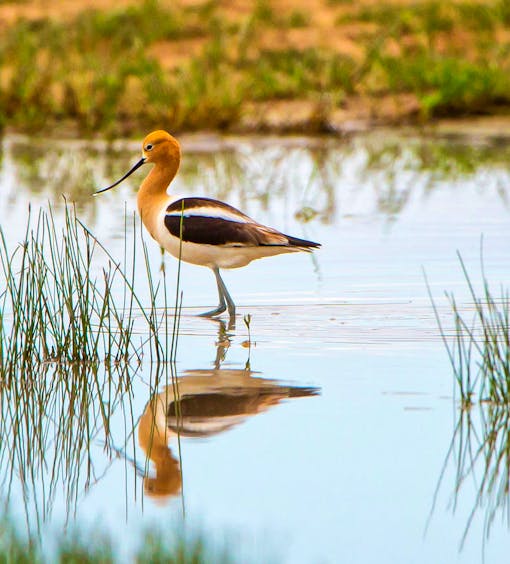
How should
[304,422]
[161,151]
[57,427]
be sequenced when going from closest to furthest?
[304,422], [57,427], [161,151]

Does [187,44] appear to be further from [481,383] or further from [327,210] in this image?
[481,383]

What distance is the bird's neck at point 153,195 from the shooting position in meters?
7.16

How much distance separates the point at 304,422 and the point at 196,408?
45 cm

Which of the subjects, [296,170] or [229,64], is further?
[229,64]

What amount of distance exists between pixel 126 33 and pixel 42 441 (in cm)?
1277

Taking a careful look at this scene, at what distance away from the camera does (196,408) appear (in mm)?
5176

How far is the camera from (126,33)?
17.1 m

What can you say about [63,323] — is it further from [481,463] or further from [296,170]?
[296,170]

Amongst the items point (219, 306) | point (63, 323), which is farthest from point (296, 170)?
point (63, 323)

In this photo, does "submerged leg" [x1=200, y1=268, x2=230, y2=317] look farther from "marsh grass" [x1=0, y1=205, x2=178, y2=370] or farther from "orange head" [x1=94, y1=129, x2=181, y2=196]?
"orange head" [x1=94, y1=129, x2=181, y2=196]

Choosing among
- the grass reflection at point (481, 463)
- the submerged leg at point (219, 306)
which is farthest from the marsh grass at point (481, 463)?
the submerged leg at point (219, 306)

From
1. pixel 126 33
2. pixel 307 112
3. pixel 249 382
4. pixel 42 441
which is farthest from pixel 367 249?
pixel 126 33

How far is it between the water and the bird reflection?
0.01 meters

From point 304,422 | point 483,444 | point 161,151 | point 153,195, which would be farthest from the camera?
point 161,151
